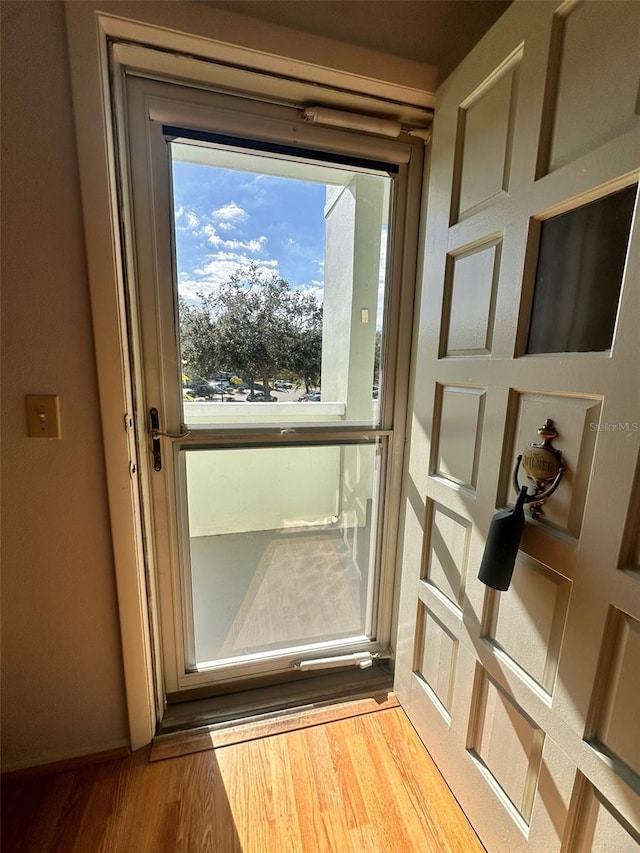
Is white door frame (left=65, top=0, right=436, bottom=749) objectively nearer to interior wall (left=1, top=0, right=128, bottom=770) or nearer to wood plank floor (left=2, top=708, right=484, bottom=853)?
interior wall (left=1, top=0, right=128, bottom=770)

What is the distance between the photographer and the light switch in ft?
3.20

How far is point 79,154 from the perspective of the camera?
898 millimetres

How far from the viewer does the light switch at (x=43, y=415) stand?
975 millimetres

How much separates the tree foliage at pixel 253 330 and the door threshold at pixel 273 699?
1.28 m

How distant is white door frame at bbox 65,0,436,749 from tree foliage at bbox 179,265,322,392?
0.81ft

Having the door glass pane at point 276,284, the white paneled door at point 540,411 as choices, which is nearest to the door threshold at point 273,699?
the white paneled door at point 540,411

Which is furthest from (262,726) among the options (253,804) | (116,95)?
(116,95)

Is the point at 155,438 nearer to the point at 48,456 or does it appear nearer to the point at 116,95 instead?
the point at 48,456

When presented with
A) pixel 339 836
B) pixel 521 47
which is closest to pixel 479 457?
pixel 521 47

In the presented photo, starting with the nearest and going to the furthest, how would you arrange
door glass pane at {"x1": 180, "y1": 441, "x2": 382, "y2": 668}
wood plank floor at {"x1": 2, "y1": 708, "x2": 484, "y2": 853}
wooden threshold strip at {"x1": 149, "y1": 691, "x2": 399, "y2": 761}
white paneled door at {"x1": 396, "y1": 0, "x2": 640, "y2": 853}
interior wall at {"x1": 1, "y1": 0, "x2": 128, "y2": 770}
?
white paneled door at {"x1": 396, "y1": 0, "x2": 640, "y2": 853} < interior wall at {"x1": 1, "y1": 0, "x2": 128, "y2": 770} < wood plank floor at {"x1": 2, "y1": 708, "x2": 484, "y2": 853} < wooden threshold strip at {"x1": 149, "y1": 691, "x2": 399, "y2": 761} < door glass pane at {"x1": 180, "y1": 441, "x2": 382, "y2": 668}

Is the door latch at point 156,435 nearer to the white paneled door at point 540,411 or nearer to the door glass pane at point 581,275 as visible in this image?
the white paneled door at point 540,411

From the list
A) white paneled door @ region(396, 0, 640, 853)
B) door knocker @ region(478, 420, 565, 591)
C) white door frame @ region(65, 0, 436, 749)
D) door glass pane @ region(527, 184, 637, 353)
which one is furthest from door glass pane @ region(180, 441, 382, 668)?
door glass pane @ region(527, 184, 637, 353)

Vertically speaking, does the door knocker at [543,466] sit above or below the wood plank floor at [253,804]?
above

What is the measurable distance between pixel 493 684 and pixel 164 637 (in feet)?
3.75
